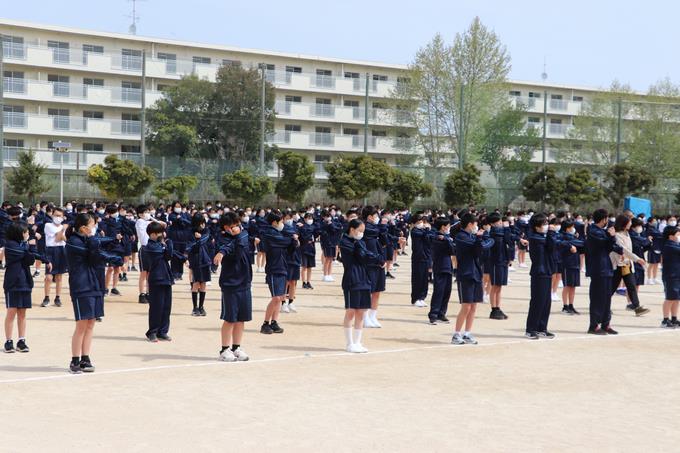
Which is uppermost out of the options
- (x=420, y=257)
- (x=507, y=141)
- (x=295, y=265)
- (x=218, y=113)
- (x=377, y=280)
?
(x=218, y=113)

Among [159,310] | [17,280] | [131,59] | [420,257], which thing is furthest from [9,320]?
[131,59]

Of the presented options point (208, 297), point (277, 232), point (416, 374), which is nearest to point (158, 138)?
point (208, 297)

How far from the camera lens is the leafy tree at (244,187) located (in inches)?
1521

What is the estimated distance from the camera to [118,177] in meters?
36.1

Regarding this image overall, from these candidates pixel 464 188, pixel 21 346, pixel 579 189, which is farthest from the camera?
pixel 579 189

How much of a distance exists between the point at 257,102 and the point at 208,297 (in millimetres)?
34204

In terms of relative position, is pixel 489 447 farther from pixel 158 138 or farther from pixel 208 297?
pixel 158 138

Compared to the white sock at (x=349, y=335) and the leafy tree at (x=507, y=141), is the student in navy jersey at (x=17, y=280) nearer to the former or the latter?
the white sock at (x=349, y=335)

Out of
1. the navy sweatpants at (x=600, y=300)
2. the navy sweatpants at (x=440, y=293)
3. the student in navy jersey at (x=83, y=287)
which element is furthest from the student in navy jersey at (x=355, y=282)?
the navy sweatpants at (x=600, y=300)

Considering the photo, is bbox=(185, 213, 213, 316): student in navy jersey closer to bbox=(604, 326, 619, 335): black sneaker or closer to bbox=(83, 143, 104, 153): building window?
bbox=(604, 326, 619, 335): black sneaker

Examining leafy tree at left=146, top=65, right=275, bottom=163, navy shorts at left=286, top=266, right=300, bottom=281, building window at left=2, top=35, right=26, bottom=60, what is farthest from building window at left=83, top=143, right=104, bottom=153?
navy shorts at left=286, top=266, right=300, bottom=281

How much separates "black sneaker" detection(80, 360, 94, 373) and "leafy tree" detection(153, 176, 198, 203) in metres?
28.8

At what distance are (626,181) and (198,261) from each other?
33.8 metres

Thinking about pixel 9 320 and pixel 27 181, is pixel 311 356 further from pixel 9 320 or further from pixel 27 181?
pixel 27 181
